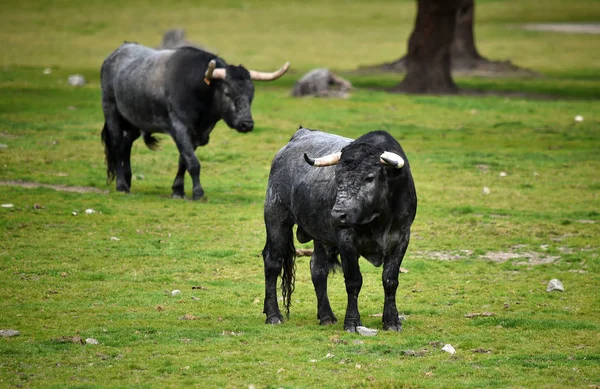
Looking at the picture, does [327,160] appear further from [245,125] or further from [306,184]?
[245,125]

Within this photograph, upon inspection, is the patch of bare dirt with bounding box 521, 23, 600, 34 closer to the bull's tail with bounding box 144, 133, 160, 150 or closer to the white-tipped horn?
the bull's tail with bounding box 144, 133, 160, 150

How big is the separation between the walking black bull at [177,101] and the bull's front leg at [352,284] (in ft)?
34.0

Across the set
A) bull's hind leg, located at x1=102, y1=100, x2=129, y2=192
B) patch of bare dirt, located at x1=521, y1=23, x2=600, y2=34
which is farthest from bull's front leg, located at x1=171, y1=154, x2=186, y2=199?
patch of bare dirt, located at x1=521, y1=23, x2=600, y2=34

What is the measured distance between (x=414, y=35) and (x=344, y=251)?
103 ft

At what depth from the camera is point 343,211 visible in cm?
1216

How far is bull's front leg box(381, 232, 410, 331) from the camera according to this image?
12852mm

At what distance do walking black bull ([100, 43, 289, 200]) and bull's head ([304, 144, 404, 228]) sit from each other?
10.3 metres

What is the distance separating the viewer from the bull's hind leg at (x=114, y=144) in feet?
79.2

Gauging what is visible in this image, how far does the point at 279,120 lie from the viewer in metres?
34.8

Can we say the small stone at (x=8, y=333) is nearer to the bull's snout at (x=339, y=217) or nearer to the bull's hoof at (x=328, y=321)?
the bull's hoof at (x=328, y=321)

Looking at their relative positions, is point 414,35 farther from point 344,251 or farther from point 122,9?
point 122,9

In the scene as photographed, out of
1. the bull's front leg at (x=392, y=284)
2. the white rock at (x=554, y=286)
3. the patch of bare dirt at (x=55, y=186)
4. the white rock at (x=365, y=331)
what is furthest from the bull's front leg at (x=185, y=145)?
the white rock at (x=365, y=331)

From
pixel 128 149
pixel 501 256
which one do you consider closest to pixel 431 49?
pixel 128 149

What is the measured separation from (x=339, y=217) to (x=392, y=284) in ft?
4.28
